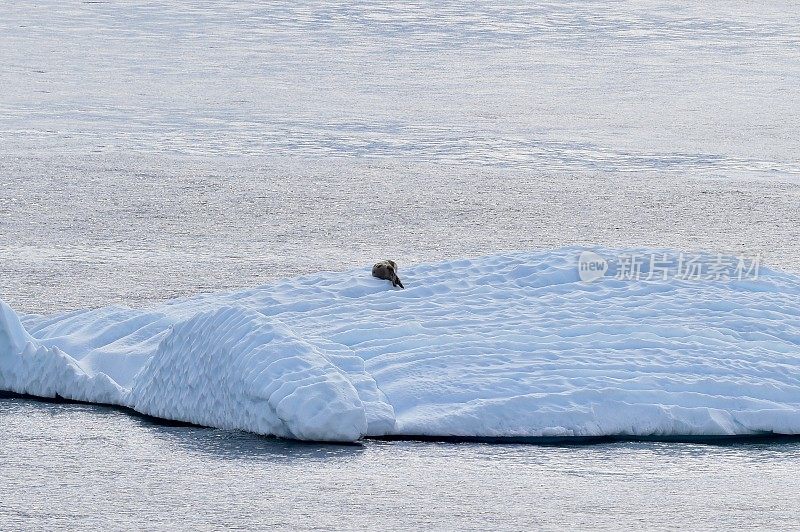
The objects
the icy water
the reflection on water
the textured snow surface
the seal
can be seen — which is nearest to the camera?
the reflection on water

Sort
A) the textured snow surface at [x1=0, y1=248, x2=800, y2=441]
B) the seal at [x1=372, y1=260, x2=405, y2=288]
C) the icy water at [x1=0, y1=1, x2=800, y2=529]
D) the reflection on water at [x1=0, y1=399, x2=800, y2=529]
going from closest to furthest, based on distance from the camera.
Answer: the reflection on water at [x1=0, y1=399, x2=800, y2=529], the icy water at [x1=0, y1=1, x2=800, y2=529], the textured snow surface at [x1=0, y1=248, x2=800, y2=441], the seal at [x1=372, y1=260, x2=405, y2=288]

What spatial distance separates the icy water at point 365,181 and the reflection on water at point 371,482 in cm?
2

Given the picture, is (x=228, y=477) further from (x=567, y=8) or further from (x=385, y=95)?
(x=567, y=8)

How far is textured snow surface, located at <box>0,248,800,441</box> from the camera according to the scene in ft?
24.0

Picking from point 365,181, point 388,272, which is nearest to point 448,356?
point 388,272

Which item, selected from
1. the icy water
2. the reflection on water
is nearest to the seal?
the icy water

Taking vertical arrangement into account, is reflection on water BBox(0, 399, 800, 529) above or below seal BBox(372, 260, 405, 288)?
below

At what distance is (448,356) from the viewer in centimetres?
798

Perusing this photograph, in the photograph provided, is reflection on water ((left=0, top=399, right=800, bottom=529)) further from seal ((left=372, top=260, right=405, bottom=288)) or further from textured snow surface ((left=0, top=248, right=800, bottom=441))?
seal ((left=372, top=260, right=405, bottom=288))

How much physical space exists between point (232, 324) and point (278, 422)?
0.77 m

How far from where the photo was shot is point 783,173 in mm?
15383

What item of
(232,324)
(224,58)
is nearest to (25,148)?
(224,58)

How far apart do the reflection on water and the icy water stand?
0.06 feet

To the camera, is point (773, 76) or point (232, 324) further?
point (773, 76)
